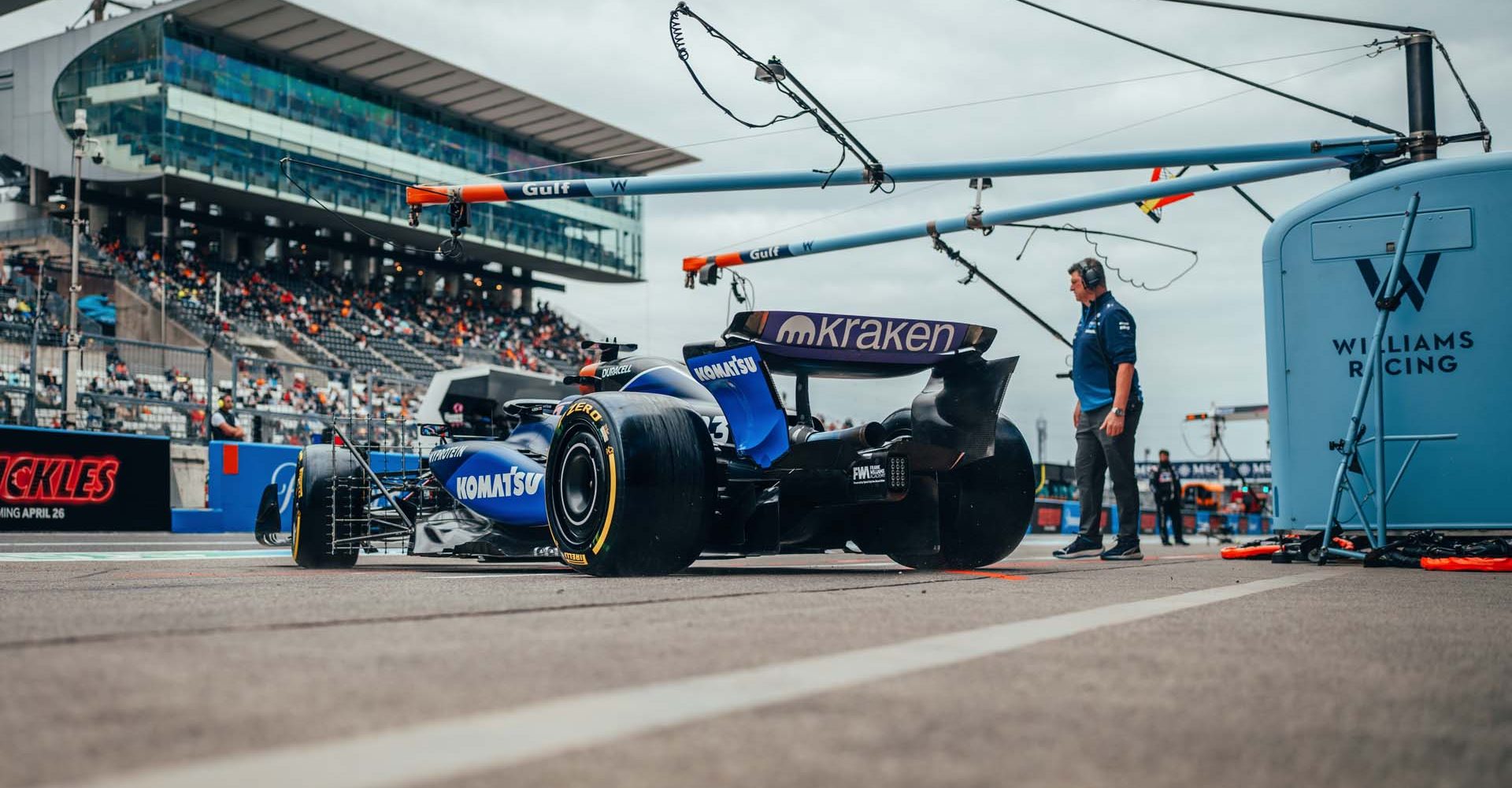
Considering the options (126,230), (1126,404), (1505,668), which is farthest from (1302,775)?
(126,230)

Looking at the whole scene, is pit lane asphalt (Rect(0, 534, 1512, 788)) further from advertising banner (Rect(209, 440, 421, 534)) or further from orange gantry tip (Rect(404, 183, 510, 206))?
orange gantry tip (Rect(404, 183, 510, 206))

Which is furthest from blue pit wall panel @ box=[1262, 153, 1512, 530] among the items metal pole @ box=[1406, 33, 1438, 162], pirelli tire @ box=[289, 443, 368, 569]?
pirelli tire @ box=[289, 443, 368, 569]

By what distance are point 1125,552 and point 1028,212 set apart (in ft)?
39.4

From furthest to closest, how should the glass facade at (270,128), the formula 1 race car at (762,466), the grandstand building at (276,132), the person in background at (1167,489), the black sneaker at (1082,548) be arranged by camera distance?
the grandstand building at (276,132), the glass facade at (270,128), the person in background at (1167,489), the black sneaker at (1082,548), the formula 1 race car at (762,466)

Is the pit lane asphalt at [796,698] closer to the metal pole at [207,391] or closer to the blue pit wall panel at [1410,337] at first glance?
the blue pit wall panel at [1410,337]

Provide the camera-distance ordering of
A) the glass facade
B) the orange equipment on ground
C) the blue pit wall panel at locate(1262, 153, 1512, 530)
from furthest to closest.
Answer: the glass facade → the blue pit wall panel at locate(1262, 153, 1512, 530) → the orange equipment on ground

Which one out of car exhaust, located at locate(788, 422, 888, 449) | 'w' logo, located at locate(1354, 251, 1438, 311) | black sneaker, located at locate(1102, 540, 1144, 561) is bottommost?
black sneaker, located at locate(1102, 540, 1144, 561)

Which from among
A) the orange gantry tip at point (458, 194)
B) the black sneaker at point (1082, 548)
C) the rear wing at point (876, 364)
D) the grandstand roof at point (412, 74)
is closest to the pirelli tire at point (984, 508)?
the rear wing at point (876, 364)

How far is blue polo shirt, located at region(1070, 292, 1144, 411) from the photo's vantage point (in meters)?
8.35

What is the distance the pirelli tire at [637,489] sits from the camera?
18.6ft

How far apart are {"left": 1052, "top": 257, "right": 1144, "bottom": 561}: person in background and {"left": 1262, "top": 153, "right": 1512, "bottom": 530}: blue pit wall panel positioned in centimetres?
103

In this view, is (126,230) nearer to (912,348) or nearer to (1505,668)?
(912,348)

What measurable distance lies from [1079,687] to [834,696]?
19.1 inches

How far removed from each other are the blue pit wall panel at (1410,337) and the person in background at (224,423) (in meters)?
15.1
